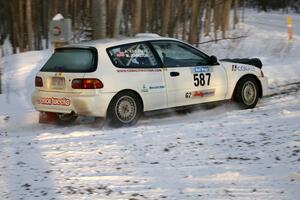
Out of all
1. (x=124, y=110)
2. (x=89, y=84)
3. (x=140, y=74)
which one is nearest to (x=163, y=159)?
(x=89, y=84)

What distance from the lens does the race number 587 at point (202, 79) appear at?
960 cm

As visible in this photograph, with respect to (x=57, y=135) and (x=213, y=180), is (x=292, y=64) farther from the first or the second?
(x=213, y=180)

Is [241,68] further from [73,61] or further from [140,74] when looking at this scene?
[73,61]

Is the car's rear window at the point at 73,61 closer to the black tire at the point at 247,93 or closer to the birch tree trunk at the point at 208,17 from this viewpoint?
the black tire at the point at 247,93

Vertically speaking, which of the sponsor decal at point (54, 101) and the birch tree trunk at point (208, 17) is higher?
the birch tree trunk at point (208, 17)

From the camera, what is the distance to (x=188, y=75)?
9477 mm

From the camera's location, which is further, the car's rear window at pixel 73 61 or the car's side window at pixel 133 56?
the car's side window at pixel 133 56

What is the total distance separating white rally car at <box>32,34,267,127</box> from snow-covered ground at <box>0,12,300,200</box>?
40 centimetres

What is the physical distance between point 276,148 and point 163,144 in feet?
4.38

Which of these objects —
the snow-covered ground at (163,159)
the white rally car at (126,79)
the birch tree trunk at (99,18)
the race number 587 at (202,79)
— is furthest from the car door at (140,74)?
the birch tree trunk at (99,18)

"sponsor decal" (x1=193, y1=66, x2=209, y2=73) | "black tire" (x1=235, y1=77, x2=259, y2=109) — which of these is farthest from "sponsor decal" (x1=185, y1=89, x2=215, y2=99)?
"black tire" (x1=235, y1=77, x2=259, y2=109)

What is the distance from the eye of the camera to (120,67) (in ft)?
28.8

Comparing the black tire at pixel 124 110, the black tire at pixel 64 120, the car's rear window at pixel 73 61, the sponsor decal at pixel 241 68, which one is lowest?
the black tire at pixel 64 120

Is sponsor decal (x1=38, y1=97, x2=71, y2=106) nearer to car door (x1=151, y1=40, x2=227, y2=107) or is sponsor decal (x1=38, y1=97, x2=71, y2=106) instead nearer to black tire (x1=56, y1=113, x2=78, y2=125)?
black tire (x1=56, y1=113, x2=78, y2=125)
